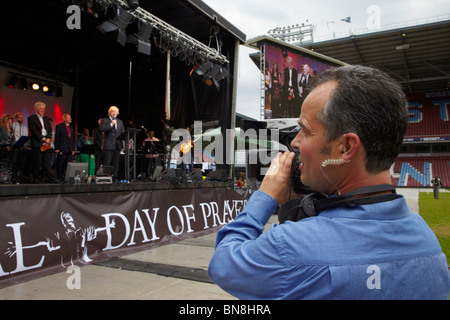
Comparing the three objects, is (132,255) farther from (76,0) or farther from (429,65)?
(429,65)

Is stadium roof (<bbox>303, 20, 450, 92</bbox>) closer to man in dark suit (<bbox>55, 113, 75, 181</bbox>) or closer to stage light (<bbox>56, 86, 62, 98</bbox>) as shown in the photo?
stage light (<bbox>56, 86, 62, 98</bbox>)

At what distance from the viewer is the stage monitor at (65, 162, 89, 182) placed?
5.47 meters

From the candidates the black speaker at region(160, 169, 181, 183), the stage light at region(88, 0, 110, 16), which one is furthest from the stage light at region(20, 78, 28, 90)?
the black speaker at region(160, 169, 181, 183)

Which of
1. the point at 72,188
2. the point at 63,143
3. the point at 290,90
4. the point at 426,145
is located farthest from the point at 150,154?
the point at 426,145

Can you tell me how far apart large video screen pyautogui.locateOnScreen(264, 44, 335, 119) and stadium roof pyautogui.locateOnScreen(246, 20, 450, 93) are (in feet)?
28.0

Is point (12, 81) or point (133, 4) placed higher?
point (133, 4)

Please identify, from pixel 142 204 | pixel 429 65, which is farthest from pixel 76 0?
pixel 429 65

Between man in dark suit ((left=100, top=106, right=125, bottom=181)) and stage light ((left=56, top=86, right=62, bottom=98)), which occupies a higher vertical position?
stage light ((left=56, top=86, right=62, bottom=98))

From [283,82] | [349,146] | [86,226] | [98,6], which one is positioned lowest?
[86,226]

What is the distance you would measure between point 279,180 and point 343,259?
0.26 m

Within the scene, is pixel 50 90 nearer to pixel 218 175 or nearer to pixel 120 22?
pixel 120 22

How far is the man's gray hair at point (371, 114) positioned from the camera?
28.5 inches

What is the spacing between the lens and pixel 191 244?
576 cm

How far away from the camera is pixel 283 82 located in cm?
1507
